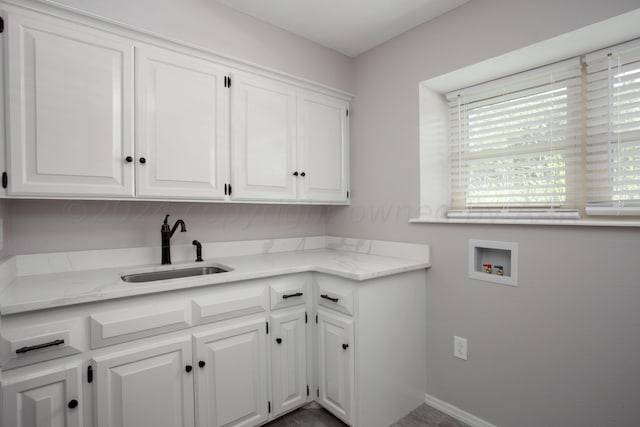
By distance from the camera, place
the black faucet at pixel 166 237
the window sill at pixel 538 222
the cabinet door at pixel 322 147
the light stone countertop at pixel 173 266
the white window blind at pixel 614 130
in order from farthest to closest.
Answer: the cabinet door at pixel 322 147 → the black faucet at pixel 166 237 → the white window blind at pixel 614 130 → the window sill at pixel 538 222 → the light stone countertop at pixel 173 266

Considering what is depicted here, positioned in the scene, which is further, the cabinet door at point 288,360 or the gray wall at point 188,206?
the cabinet door at point 288,360

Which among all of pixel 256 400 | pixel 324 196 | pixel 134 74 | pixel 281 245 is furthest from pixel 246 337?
pixel 134 74

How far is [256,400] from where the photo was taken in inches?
67.0

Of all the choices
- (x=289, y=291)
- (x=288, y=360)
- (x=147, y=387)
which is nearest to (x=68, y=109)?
(x=147, y=387)

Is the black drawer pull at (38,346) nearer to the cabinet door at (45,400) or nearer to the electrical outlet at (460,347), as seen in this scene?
the cabinet door at (45,400)

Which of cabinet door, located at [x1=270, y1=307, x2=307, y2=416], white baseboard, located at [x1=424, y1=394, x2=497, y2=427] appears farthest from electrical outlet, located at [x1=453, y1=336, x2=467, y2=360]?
cabinet door, located at [x1=270, y1=307, x2=307, y2=416]

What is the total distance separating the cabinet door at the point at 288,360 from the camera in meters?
1.78

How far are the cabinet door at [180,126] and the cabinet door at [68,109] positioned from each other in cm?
7

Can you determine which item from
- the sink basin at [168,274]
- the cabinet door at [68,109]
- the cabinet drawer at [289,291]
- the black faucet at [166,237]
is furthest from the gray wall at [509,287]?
the cabinet door at [68,109]

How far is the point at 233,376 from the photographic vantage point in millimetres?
1621

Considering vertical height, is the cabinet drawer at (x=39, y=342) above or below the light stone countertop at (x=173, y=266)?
below

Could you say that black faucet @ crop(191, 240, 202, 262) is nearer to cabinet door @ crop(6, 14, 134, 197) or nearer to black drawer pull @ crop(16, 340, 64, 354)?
cabinet door @ crop(6, 14, 134, 197)

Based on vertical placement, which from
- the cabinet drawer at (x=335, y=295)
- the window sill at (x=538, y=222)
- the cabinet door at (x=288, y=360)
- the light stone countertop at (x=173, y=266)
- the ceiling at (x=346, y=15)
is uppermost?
the ceiling at (x=346, y=15)

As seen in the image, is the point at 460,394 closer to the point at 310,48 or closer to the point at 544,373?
the point at 544,373
